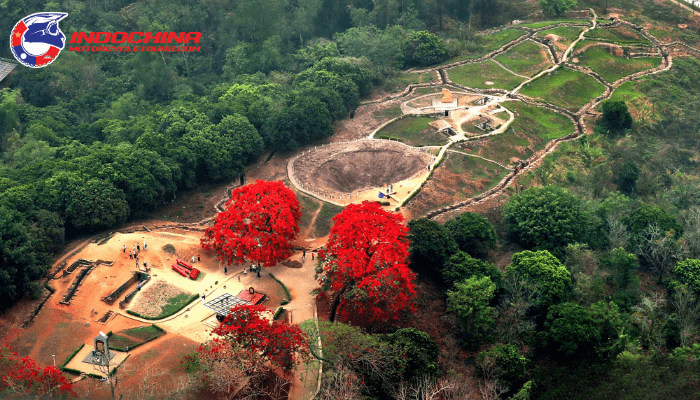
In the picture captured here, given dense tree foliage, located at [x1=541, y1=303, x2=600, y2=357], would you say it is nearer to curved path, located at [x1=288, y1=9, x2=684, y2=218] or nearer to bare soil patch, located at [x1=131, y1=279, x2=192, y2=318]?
curved path, located at [x1=288, y1=9, x2=684, y2=218]

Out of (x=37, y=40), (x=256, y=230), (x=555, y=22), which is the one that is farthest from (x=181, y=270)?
(x=555, y=22)

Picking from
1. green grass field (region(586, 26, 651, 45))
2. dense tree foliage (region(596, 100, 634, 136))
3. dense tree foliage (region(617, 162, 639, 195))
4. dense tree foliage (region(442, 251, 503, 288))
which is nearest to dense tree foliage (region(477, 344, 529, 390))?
dense tree foliage (region(442, 251, 503, 288))

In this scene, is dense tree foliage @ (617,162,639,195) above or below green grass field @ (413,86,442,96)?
below

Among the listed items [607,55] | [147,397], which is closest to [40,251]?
[147,397]

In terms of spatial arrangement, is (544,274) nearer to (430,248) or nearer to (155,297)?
(430,248)

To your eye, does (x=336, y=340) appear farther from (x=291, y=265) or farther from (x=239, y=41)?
(x=239, y=41)

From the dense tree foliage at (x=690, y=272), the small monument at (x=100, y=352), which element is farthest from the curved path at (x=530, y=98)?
the small monument at (x=100, y=352)
